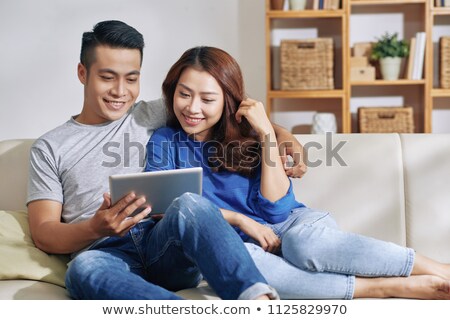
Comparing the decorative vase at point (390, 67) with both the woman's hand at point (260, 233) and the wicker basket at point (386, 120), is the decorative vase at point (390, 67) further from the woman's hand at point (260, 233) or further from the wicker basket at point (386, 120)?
the woman's hand at point (260, 233)

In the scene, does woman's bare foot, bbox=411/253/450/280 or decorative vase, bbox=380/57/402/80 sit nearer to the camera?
woman's bare foot, bbox=411/253/450/280

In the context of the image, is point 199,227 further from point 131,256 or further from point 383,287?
point 383,287

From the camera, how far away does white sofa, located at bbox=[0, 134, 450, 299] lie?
200cm

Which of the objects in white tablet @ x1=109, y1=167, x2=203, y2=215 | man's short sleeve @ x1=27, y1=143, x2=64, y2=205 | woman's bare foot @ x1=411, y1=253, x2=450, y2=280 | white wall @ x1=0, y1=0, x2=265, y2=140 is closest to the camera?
white tablet @ x1=109, y1=167, x2=203, y2=215

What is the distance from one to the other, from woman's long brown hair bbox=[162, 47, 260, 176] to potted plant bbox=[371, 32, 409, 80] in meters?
2.37

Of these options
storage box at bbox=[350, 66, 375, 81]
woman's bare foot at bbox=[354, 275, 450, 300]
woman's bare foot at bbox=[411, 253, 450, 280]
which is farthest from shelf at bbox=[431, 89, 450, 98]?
woman's bare foot at bbox=[354, 275, 450, 300]

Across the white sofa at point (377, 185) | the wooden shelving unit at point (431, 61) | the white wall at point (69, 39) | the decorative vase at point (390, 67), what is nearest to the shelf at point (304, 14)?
the white wall at point (69, 39)

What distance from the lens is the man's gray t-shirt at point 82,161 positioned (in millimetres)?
1852

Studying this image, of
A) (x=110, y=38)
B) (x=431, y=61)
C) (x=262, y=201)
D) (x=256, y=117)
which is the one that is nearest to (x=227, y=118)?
(x=256, y=117)

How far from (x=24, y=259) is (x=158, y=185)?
1.43ft

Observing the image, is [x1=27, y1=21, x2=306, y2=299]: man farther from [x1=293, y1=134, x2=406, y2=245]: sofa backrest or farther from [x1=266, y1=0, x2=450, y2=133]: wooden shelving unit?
[x1=266, y1=0, x2=450, y2=133]: wooden shelving unit

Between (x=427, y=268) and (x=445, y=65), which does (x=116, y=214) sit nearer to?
(x=427, y=268)

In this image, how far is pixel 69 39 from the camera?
423 centimetres

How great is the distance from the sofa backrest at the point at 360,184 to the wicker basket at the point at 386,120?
2.09 meters
